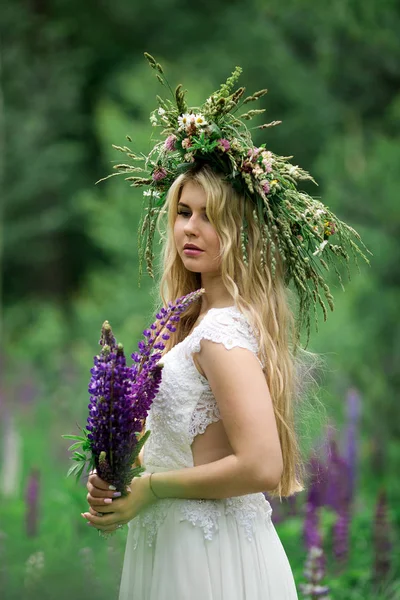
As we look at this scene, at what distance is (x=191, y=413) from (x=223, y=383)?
0.63ft

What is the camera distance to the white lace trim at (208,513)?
256 cm

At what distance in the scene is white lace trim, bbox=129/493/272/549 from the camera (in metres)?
2.56

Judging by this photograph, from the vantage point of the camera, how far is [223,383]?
244 cm

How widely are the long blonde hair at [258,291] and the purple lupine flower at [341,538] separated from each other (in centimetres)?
204

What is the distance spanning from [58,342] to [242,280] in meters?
10.8

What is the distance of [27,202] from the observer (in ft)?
56.7

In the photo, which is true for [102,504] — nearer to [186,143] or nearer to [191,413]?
[191,413]

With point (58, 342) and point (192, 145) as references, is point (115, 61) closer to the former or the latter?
point (58, 342)

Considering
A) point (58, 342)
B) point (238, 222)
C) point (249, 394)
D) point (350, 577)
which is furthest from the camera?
point (58, 342)

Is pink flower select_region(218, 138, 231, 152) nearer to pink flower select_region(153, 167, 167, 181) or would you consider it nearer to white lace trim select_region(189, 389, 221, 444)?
pink flower select_region(153, 167, 167, 181)

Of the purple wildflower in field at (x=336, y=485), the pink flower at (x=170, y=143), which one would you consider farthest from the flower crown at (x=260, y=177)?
the purple wildflower in field at (x=336, y=485)

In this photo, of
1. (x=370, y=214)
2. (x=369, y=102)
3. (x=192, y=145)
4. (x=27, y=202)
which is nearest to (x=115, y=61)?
(x=27, y=202)

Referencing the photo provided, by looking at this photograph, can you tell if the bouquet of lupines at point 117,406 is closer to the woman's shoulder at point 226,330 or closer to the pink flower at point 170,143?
the woman's shoulder at point 226,330

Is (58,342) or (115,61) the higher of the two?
(115,61)
